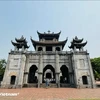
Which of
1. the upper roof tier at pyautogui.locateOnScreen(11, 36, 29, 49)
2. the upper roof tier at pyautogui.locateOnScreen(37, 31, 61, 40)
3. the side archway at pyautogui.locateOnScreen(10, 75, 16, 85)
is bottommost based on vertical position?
the side archway at pyautogui.locateOnScreen(10, 75, 16, 85)

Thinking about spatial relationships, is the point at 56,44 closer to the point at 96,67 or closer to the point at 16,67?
the point at 16,67

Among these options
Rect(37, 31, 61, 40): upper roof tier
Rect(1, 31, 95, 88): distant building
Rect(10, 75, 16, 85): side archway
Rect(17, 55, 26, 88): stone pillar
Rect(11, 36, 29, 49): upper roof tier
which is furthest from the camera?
Rect(37, 31, 61, 40): upper roof tier

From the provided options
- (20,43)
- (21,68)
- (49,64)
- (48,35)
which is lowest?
(21,68)

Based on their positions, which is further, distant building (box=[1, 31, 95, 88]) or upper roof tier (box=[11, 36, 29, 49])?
upper roof tier (box=[11, 36, 29, 49])

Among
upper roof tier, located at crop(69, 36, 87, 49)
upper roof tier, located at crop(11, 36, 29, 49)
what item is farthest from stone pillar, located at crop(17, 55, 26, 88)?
upper roof tier, located at crop(69, 36, 87, 49)

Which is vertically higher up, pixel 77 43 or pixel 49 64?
pixel 77 43

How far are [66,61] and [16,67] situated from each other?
10285 millimetres

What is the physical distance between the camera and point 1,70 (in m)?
27.3

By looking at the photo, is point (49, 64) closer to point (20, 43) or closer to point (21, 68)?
point (21, 68)

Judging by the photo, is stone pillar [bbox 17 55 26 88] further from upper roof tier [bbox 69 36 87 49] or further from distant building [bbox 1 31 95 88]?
upper roof tier [bbox 69 36 87 49]

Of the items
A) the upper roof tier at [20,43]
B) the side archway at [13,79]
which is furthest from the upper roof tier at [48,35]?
the side archway at [13,79]

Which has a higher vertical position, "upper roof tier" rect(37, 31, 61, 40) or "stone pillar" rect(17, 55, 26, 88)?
"upper roof tier" rect(37, 31, 61, 40)

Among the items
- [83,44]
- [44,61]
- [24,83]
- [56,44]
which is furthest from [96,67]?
[24,83]

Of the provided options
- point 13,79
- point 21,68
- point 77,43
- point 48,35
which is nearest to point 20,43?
point 21,68
